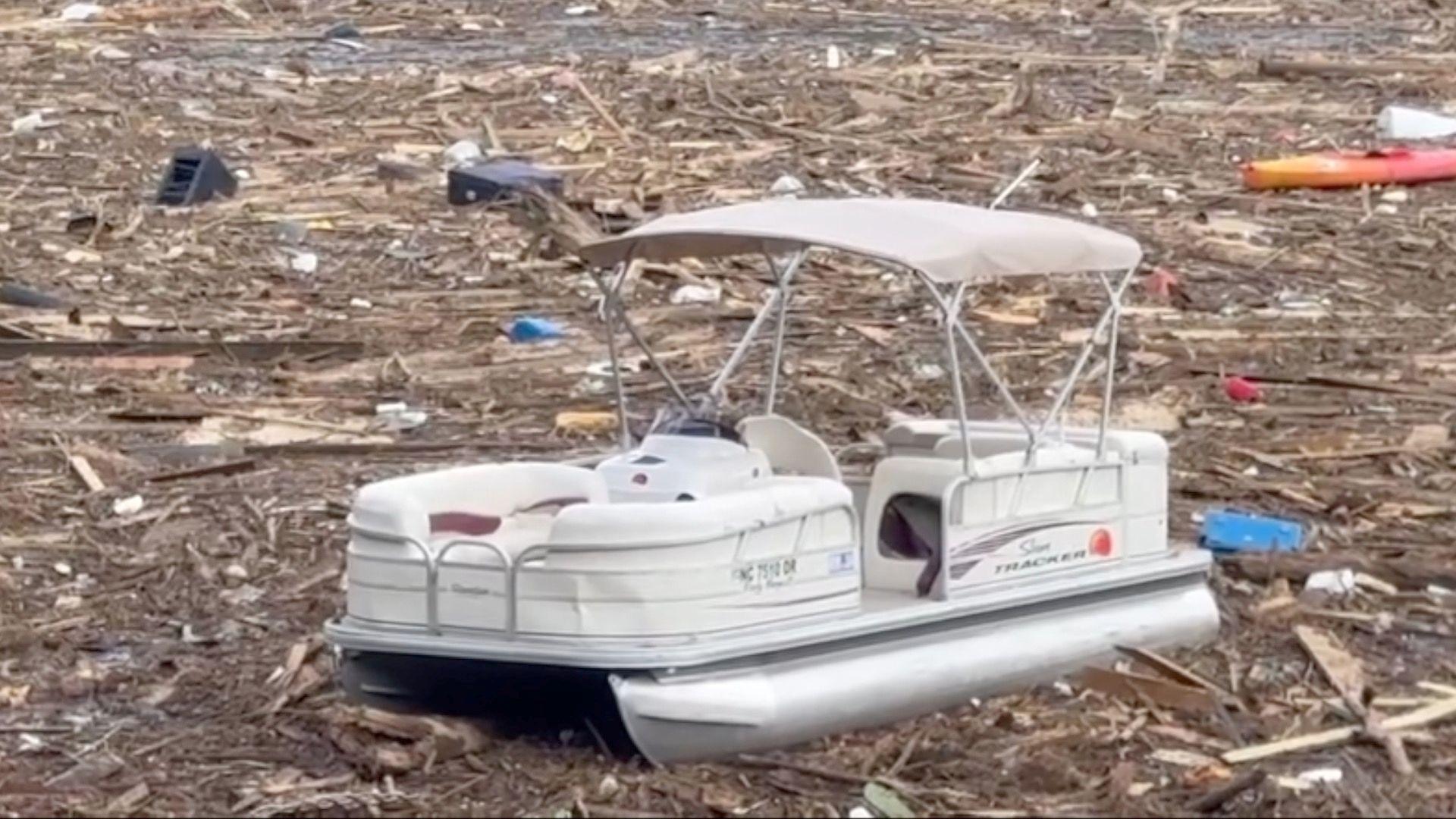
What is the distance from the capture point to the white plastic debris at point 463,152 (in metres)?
20.2

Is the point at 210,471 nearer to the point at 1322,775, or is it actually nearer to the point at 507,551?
the point at 507,551

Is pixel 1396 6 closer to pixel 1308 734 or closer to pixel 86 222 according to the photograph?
pixel 86 222

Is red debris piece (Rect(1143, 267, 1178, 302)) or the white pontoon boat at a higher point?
the white pontoon boat

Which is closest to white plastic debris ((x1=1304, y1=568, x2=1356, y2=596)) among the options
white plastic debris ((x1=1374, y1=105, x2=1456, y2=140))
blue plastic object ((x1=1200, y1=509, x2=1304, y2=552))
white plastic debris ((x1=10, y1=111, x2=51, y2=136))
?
blue plastic object ((x1=1200, y1=509, x2=1304, y2=552))

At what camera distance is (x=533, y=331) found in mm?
16125

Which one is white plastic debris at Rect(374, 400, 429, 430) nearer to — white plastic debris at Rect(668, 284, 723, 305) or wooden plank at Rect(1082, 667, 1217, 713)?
white plastic debris at Rect(668, 284, 723, 305)

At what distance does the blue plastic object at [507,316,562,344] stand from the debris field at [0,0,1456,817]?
10 cm

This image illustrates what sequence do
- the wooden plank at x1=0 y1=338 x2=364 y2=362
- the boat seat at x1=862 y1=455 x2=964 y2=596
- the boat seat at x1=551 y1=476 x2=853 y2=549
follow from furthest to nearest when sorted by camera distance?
1. the wooden plank at x1=0 y1=338 x2=364 y2=362
2. the boat seat at x1=862 y1=455 x2=964 y2=596
3. the boat seat at x1=551 y1=476 x2=853 y2=549

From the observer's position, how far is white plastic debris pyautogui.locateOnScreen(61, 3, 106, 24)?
26266 millimetres

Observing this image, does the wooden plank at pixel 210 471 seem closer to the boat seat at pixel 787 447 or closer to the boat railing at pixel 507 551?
the boat seat at pixel 787 447

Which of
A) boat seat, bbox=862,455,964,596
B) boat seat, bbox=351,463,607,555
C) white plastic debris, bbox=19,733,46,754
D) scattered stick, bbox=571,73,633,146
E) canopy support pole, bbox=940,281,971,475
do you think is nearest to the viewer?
boat seat, bbox=351,463,607,555

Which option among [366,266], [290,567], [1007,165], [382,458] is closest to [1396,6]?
[1007,165]

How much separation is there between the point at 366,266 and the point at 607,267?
7.45 metres

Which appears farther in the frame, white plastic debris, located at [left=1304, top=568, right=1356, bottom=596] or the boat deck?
white plastic debris, located at [left=1304, top=568, right=1356, bottom=596]
